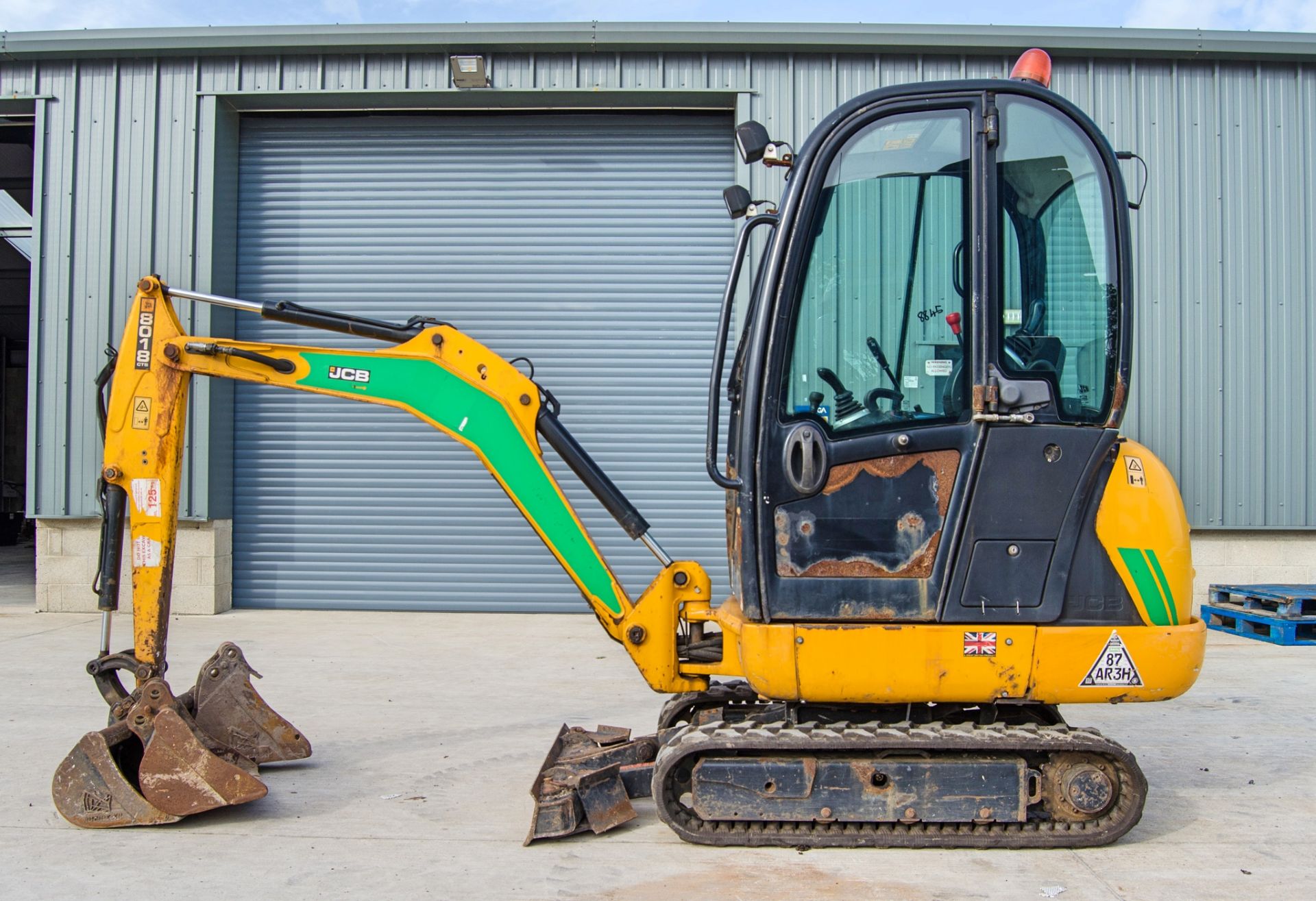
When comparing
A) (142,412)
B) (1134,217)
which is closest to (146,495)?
(142,412)

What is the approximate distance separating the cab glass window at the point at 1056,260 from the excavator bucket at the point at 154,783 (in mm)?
3842

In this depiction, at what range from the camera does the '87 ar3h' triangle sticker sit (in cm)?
427

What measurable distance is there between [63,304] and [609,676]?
24.6ft

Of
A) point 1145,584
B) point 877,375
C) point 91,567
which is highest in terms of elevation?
point 877,375

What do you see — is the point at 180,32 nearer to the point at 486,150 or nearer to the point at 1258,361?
the point at 486,150

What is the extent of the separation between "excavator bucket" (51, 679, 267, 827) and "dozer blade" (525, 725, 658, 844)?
1.28 meters

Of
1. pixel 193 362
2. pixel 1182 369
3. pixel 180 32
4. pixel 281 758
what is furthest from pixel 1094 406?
pixel 180 32

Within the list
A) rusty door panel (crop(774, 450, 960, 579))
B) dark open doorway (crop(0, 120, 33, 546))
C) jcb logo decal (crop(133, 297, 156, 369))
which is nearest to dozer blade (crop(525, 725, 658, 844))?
rusty door panel (crop(774, 450, 960, 579))

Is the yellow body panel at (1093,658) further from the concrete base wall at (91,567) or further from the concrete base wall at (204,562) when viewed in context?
the concrete base wall at (91,567)

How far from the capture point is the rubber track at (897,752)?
4281mm

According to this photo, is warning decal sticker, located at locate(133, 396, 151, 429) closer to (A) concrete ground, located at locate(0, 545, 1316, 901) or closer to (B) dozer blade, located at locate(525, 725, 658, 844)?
(A) concrete ground, located at locate(0, 545, 1316, 901)

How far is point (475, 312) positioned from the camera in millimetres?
11750

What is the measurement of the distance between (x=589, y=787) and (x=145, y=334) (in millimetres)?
2965

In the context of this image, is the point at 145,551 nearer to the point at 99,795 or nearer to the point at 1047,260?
the point at 99,795
